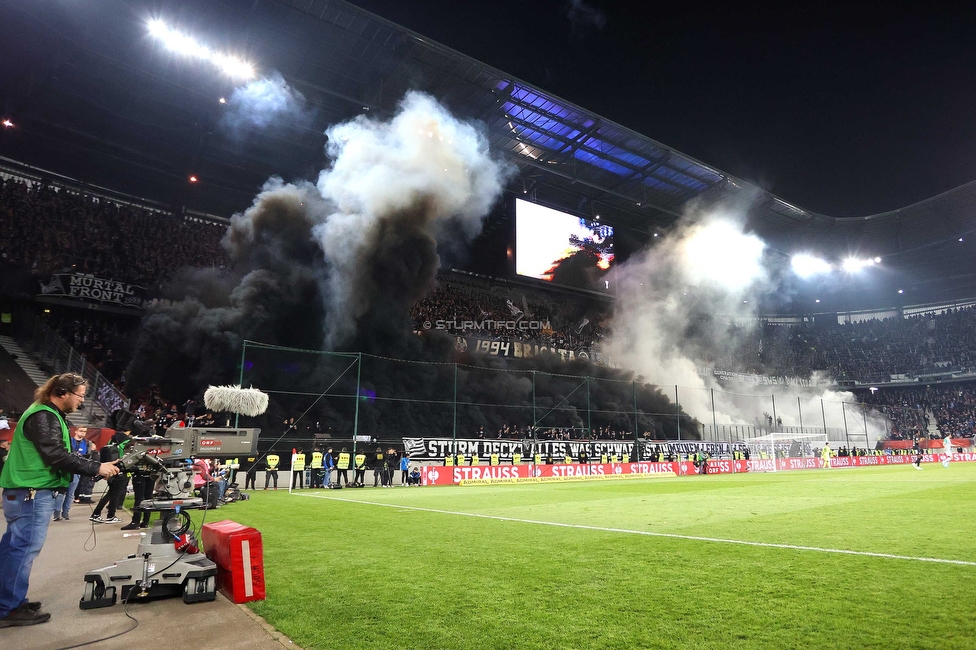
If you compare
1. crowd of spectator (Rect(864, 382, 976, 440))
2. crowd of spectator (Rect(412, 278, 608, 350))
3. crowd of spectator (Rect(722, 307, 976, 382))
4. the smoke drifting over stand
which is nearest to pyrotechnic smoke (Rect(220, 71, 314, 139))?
the smoke drifting over stand

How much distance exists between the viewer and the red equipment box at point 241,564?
4816 millimetres

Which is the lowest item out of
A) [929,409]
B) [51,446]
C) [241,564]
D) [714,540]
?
[714,540]

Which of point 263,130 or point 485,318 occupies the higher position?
point 263,130

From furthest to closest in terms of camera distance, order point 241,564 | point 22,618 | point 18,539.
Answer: point 241,564, point 22,618, point 18,539

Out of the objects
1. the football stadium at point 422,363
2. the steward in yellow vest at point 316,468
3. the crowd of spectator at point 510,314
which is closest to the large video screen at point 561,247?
the football stadium at point 422,363

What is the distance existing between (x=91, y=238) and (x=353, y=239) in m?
13.2

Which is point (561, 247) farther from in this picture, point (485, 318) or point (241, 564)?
point (241, 564)

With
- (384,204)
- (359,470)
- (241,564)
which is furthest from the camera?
(384,204)

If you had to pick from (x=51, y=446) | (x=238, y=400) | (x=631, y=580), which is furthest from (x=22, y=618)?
(x=238, y=400)

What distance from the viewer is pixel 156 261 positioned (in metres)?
30.3

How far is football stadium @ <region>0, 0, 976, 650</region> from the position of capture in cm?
463

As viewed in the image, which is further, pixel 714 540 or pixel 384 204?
pixel 384 204

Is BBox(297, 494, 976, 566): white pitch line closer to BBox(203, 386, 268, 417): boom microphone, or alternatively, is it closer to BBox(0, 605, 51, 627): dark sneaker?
BBox(0, 605, 51, 627): dark sneaker

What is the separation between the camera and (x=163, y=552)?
4988mm
